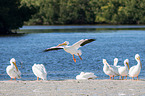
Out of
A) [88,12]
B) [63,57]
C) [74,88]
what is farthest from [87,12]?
[74,88]

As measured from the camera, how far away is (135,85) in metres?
12.3

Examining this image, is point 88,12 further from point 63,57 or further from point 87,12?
point 63,57

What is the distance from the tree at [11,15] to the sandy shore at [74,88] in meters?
51.3

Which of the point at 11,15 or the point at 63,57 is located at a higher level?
the point at 11,15

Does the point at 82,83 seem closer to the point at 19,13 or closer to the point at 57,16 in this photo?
the point at 19,13

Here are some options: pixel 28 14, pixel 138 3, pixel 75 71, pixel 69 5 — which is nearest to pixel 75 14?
pixel 69 5

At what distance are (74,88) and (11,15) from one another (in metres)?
58.0

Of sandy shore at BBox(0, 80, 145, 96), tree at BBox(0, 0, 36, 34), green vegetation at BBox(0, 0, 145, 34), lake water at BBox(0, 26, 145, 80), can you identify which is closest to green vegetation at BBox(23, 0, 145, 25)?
green vegetation at BBox(0, 0, 145, 34)

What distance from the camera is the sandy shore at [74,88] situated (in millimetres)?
10832

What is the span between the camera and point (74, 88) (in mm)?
11758

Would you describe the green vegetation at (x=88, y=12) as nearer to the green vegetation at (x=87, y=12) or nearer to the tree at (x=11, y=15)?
the green vegetation at (x=87, y=12)

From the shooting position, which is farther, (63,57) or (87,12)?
(87,12)

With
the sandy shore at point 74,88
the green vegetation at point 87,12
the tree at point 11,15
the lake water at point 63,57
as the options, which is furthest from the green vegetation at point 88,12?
the sandy shore at point 74,88

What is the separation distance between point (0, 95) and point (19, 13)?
59.9 meters
